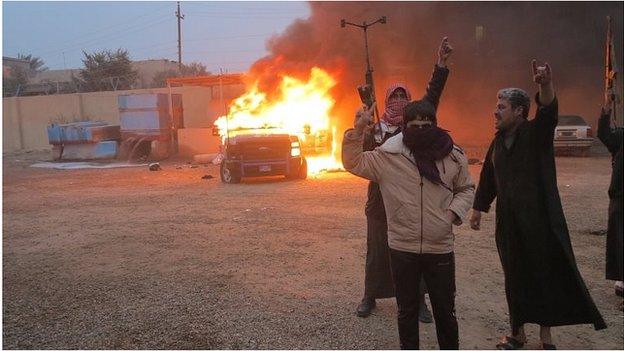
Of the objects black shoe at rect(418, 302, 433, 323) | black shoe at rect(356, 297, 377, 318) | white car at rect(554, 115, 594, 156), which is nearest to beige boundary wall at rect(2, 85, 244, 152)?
white car at rect(554, 115, 594, 156)

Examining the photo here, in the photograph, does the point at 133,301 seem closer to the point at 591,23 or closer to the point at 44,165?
the point at 44,165

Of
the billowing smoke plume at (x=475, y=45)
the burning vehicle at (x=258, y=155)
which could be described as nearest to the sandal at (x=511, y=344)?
the burning vehicle at (x=258, y=155)

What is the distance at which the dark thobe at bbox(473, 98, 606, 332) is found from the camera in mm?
3039

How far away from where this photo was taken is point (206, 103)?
84.2ft

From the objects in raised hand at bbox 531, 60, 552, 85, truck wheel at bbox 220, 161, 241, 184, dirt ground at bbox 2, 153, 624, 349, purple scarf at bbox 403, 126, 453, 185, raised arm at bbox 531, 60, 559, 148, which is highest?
raised hand at bbox 531, 60, 552, 85

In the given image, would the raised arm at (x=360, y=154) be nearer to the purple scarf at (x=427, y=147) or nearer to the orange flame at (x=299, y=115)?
A: the purple scarf at (x=427, y=147)

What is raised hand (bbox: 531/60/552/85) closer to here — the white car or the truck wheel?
the truck wheel

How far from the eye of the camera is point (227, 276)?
16.7 feet

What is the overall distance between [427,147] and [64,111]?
31.2 metres

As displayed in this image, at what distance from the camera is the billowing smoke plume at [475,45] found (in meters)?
21.2

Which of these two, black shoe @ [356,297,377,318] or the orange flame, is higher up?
the orange flame

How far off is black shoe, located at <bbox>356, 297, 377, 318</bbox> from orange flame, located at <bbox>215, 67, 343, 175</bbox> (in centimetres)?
892

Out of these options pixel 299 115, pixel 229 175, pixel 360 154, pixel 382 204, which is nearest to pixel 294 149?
pixel 229 175

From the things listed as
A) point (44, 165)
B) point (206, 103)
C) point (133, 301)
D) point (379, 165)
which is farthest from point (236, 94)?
point (379, 165)
